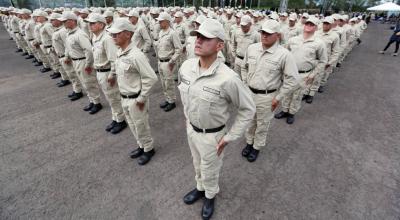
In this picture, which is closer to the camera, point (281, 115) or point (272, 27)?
point (272, 27)

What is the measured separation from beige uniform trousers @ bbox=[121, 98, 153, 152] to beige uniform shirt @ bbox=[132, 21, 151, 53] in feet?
9.99

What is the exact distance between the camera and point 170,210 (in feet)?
9.19

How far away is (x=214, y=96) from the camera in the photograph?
2000 millimetres

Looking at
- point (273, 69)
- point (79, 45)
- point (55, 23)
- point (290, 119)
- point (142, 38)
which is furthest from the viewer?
point (142, 38)

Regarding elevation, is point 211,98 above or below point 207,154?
above

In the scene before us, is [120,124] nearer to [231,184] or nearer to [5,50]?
[231,184]

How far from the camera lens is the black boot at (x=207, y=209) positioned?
8.73 feet

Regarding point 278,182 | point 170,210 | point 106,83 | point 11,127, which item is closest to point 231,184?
point 278,182

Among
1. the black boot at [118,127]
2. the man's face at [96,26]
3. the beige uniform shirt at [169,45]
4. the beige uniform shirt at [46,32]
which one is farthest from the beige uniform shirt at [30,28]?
the black boot at [118,127]

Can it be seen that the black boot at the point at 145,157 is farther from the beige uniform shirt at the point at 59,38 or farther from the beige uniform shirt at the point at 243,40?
the beige uniform shirt at the point at 59,38

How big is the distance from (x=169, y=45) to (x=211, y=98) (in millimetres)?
3583

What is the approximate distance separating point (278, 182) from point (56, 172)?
12.3 feet

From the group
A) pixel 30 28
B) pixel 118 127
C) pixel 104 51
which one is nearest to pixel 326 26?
pixel 104 51

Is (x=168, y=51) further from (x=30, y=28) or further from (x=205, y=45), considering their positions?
(x=30, y=28)
